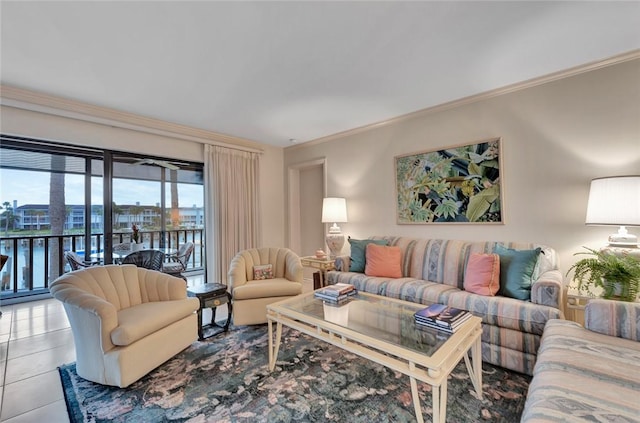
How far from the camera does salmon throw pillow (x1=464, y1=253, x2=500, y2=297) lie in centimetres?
238

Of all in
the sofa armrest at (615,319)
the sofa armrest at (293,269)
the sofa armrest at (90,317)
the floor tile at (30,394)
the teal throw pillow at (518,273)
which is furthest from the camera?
the sofa armrest at (293,269)

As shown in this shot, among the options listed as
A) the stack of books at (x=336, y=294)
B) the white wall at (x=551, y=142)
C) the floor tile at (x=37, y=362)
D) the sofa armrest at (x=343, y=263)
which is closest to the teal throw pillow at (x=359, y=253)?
the sofa armrest at (x=343, y=263)

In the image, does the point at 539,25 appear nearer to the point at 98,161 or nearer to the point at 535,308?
the point at 535,308

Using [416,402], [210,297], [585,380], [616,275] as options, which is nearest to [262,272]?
[210,297]

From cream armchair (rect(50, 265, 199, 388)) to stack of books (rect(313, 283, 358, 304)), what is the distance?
1.14m

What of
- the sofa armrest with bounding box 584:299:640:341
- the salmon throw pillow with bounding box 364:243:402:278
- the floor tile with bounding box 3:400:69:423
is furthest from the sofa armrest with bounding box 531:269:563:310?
the floor tile with bounding box 3:400:69:423

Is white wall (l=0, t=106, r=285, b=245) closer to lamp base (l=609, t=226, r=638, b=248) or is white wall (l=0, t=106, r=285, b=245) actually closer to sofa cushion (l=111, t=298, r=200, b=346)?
sofa cushion (l=111, t=298, r=200, b=346)

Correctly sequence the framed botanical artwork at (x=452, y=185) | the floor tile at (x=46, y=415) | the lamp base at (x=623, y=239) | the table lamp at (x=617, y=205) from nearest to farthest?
the floor tile at (x=46, y=415) < the table lamp at (x=617, y=205) < the lamp base at (x=623, y=239) < the framed botanical artwork at (x=452, y=185)

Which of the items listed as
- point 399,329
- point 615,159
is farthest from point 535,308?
point 615,159

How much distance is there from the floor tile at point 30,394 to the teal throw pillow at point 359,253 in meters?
2.68

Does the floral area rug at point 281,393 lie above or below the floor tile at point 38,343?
below

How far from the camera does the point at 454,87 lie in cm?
A: 274

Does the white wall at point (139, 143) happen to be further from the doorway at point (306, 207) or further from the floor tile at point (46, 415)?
the floor tile at point (46, 415)

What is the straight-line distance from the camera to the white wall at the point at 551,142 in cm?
229
